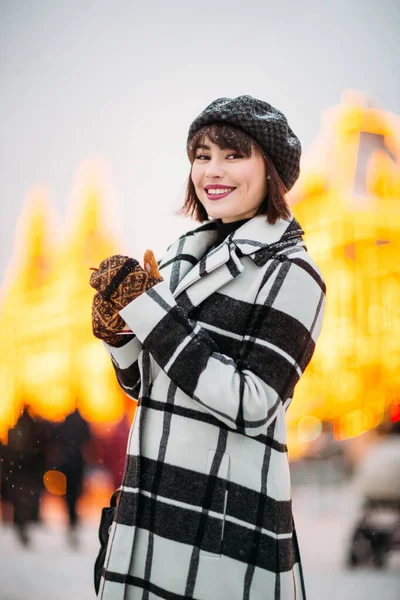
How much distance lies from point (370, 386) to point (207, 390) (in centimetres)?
121

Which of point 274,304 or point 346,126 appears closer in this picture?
point 274,304

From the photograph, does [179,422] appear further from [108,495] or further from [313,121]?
[313,121]

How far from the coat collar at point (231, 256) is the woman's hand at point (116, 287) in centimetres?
9

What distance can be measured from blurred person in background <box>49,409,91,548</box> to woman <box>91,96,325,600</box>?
0.96 metres

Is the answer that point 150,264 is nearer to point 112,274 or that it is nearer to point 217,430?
point 112,274

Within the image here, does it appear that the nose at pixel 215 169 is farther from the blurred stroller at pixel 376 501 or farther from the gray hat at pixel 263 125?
the blurred stroller at pixel 376 501

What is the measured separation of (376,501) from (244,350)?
48.7 inches

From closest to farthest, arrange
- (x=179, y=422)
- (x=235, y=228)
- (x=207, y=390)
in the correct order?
(x=207, y=390) → (x=179, y=422) → (x=235, y=228)

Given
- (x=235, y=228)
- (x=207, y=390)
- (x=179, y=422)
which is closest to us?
(x=207, y=390)

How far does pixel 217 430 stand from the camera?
1.10 metres

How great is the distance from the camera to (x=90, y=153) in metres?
2.07

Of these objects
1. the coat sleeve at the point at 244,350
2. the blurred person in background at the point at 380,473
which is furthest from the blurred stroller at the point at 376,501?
the coat sleeve at the point at 244,350

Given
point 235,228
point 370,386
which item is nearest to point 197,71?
point 235,228

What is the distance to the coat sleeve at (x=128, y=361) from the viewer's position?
3.94ft
